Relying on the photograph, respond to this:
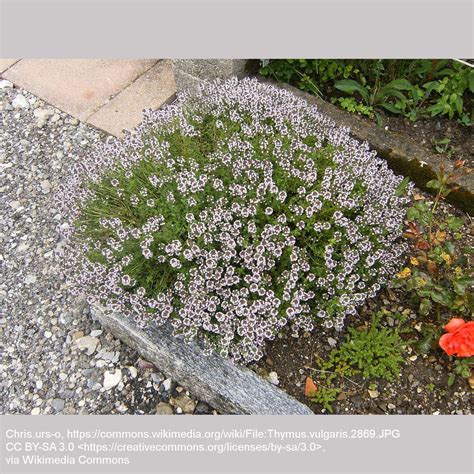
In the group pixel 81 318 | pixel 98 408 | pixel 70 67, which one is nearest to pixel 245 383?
pixel 98 408

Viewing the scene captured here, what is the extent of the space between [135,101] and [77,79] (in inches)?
20.2

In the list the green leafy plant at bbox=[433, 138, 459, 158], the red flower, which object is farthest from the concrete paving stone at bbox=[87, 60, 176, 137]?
the red flower

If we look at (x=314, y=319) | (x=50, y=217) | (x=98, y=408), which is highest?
(x=314, y=319)

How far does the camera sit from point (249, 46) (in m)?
2.12

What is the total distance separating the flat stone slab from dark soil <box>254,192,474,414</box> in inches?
4.4

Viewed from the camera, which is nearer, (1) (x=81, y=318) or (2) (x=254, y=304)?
(2) (x=254, y=304)

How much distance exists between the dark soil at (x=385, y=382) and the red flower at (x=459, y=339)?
0.22 meters

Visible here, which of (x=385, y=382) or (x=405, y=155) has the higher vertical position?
(x=405, y=155)

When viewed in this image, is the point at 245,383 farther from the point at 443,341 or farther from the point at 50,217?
the point at 50,217

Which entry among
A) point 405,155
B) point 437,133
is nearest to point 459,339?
point 405,155

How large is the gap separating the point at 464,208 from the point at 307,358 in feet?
4.03

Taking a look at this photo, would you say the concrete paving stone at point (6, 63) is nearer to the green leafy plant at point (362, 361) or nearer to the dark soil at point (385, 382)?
the dark soil at point (385, 382)

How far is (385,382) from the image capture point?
253cm

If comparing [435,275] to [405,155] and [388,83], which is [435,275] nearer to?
[405,155]
